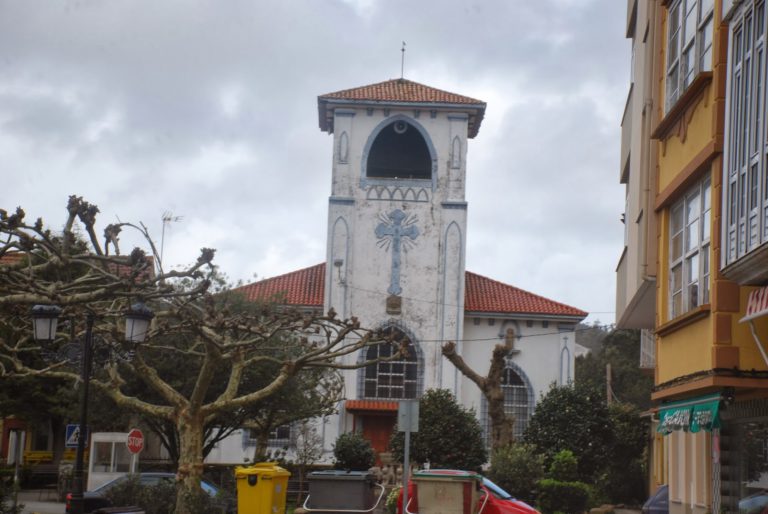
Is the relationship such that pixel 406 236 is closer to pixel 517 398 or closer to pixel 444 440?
pixel 517 398

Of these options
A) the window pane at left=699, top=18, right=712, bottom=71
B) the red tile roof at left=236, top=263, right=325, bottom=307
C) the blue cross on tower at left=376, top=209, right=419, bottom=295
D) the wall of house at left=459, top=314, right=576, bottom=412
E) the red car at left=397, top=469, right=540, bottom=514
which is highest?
the blue cross on tower at left=376, top=209, right=419, bottom=295

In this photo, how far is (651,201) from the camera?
19781 mm

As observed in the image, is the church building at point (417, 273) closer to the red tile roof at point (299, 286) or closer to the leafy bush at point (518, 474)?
the red tile roof at point (299, 286)

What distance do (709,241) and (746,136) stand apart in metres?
2.36

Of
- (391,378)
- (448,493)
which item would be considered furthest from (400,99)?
(448,493)

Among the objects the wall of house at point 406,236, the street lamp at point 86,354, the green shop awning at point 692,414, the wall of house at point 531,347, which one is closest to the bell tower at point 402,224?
the wall of house at point 406,236

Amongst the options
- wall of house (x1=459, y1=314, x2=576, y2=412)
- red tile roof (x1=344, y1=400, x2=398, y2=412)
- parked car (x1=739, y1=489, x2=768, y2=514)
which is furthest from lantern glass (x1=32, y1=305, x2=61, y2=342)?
wall of house (x1=459, y1=314, x2=576, y2=412)

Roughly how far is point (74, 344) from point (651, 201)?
10820 mm

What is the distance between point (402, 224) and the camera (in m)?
46.2

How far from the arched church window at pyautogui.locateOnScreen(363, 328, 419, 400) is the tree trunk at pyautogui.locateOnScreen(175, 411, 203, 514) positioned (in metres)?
22.3

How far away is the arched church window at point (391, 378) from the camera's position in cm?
4512

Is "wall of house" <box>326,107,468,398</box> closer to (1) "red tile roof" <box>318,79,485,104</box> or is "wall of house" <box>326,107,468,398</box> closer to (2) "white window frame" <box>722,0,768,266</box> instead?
(1) "red tile roof" <box>318,79,485,104</box>

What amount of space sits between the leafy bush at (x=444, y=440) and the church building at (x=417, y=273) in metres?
11.2

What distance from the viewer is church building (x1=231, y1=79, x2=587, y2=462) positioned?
4547cm
